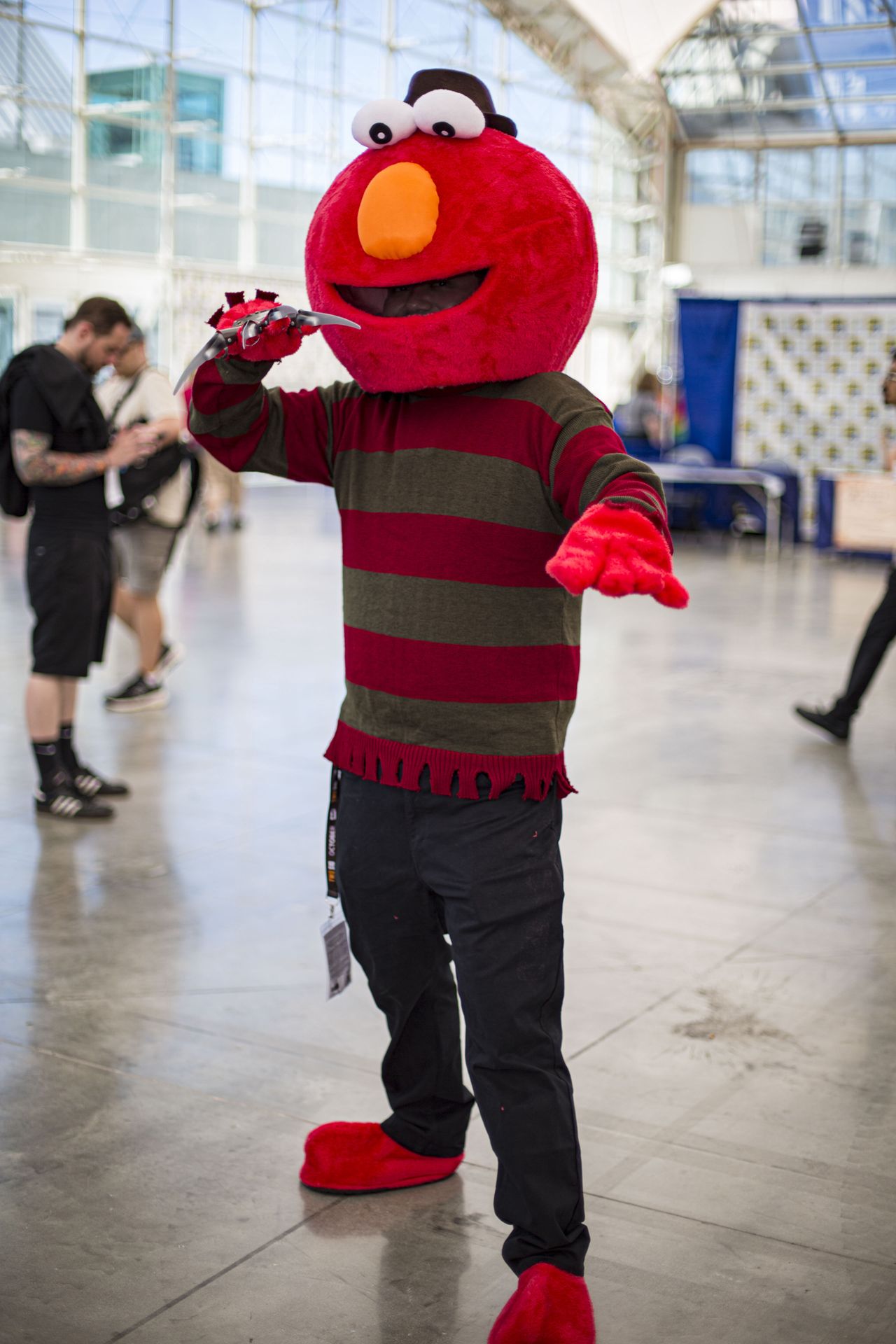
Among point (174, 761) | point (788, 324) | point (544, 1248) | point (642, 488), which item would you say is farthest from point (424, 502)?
point (788, 324)

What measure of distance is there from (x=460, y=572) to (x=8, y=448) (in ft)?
9.65

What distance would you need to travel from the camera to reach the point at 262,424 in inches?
91.0

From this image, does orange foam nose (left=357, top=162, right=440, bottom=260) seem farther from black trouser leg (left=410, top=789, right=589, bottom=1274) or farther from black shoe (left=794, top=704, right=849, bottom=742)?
black shoe (left=794, top=704, right=849, bottom=742)

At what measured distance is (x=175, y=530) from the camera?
256 inches

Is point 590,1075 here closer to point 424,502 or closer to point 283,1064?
point 283,1064

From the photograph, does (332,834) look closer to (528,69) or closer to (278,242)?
(278,242)

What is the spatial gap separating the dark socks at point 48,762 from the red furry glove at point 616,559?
10.9 ft

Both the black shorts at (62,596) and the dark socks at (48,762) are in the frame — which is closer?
the black shorts at (62,596)

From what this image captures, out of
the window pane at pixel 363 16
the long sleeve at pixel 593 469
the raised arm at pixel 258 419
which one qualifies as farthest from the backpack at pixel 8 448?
the window pane at pixel 363 16

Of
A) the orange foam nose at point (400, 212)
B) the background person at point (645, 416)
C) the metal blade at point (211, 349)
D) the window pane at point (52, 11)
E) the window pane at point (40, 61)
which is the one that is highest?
the window pane at point (52, 11)

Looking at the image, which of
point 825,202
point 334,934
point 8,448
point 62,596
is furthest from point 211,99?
point 334,934

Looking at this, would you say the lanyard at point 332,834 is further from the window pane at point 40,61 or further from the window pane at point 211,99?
the window pane at point 211,99

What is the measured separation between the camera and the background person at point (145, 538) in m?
6.09

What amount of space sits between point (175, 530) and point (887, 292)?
1818 centimetres
